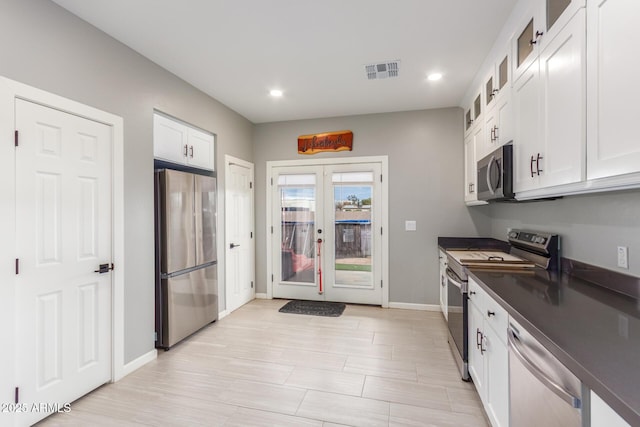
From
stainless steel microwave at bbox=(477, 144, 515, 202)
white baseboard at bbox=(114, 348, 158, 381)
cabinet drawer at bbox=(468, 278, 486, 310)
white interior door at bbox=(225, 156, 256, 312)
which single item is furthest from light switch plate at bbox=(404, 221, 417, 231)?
white baseboard at bbox=(114, 348, 158, 381)

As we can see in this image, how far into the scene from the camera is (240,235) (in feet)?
14.0

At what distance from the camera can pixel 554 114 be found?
1.57m

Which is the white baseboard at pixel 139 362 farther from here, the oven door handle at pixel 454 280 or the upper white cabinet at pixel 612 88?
the upper white cabinet at pixel 612 88

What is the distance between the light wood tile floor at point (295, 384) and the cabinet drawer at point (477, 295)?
0.70 metres

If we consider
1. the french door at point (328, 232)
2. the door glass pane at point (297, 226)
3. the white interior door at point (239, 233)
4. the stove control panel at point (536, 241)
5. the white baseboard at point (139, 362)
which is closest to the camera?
the stove control panel at point (536, 241)

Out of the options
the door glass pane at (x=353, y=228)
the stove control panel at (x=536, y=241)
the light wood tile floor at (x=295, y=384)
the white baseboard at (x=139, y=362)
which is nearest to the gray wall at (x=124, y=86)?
the white baseboard at (x=139, y=362)

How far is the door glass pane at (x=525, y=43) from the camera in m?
1.87

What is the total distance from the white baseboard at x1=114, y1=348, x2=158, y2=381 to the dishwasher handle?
2.83 m

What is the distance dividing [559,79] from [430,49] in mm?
1336

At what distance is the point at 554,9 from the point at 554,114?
571mm

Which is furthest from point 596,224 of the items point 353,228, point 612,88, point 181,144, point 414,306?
point 181,144

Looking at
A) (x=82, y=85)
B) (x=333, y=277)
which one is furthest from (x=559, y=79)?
(x=333, y=277)

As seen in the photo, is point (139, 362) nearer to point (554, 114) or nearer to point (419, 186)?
point (554, 114)

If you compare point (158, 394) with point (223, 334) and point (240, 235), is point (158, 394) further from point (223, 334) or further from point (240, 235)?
point (240, 235)
